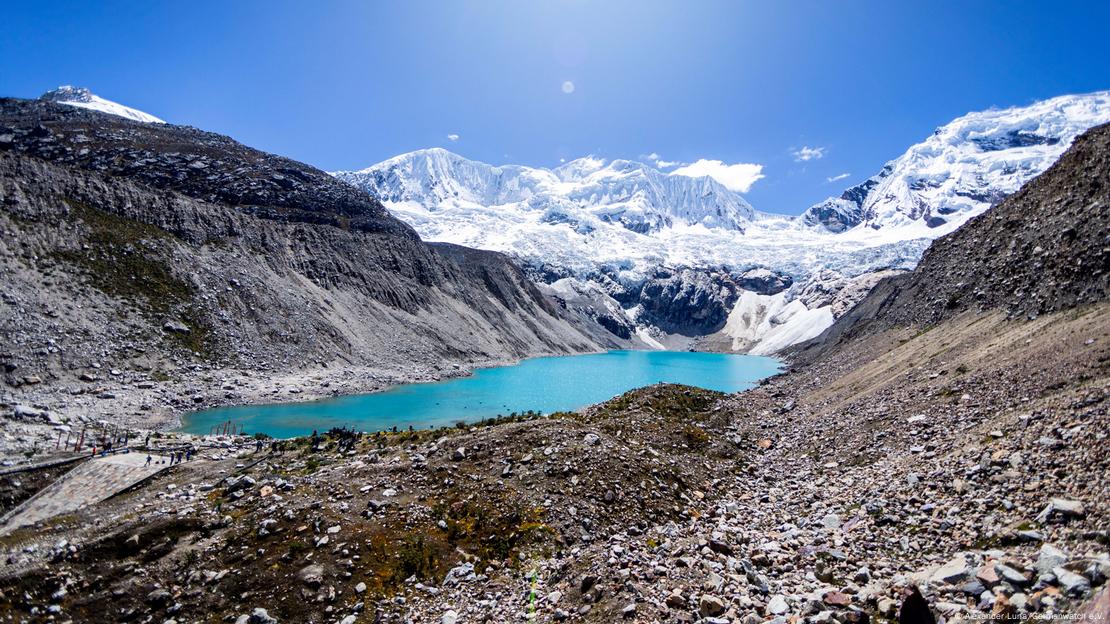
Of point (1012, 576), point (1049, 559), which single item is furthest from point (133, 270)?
point (1049, 559)

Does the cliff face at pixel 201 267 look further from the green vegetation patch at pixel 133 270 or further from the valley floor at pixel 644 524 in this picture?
the valley floor at pixel 644 524

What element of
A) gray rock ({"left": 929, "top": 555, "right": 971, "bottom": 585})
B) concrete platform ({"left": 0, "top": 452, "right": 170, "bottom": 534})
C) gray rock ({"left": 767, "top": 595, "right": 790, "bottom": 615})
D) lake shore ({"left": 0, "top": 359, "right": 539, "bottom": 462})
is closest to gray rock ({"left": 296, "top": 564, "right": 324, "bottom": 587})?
gray rock ({"left": 767, "top": 595, "right": 790, "bottom": 615})

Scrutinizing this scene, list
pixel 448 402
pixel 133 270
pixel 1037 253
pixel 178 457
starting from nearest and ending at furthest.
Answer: pixel 178 457 < pixel 1037 253 < pixel 133 270 < pixel 448 402

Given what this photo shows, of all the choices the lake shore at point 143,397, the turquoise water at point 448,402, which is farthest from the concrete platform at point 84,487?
the turquoise water at point 448,402

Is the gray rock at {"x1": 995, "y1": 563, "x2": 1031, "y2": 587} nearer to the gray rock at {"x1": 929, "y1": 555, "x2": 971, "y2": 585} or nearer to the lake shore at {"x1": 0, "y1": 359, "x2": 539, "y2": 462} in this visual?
the gray rock at {"x1": 929, "y1": 555, "x2": 971, "y2": 585}

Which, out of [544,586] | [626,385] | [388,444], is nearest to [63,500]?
[388,444]

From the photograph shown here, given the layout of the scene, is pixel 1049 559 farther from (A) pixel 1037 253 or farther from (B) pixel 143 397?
(B) pixel 143 397
